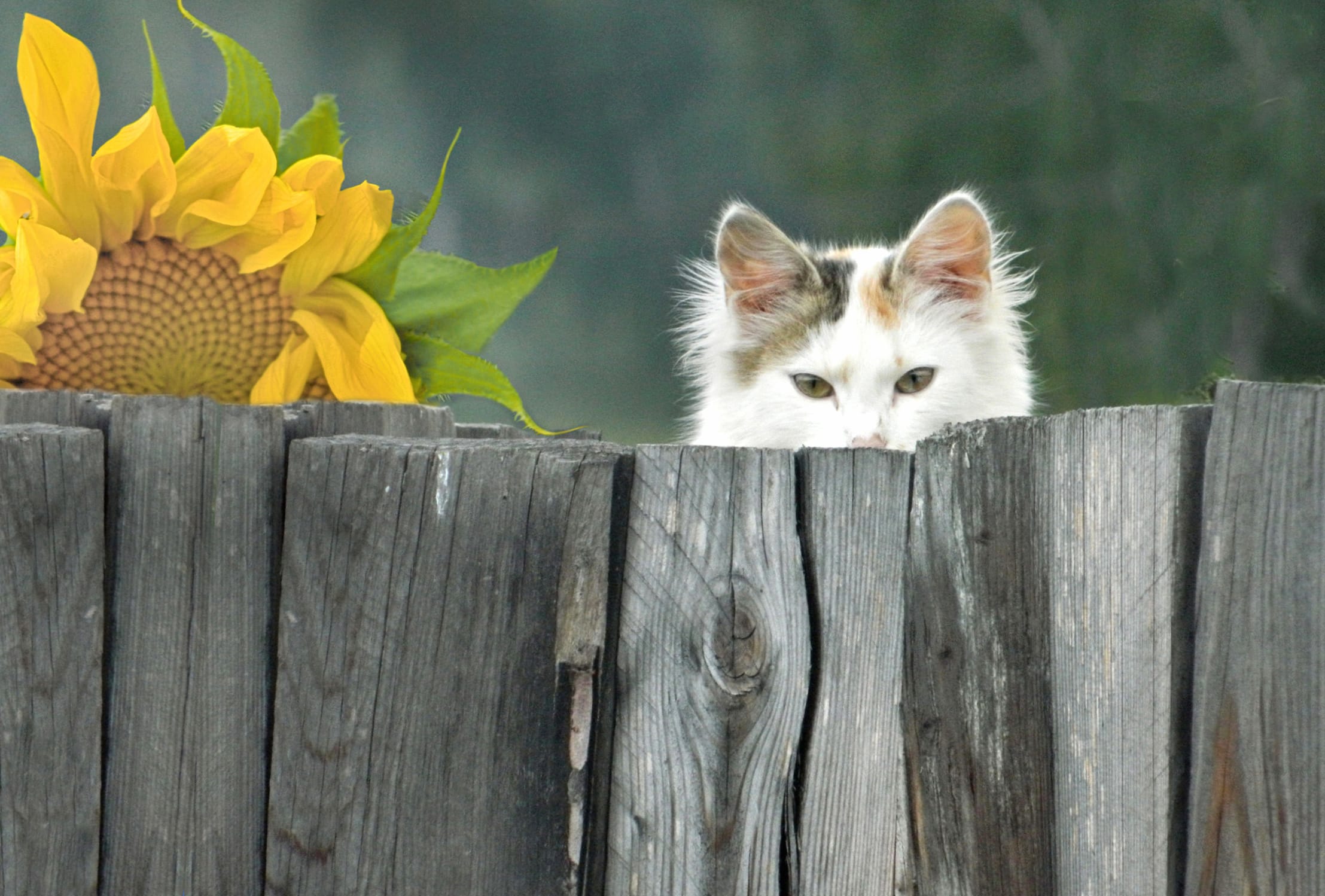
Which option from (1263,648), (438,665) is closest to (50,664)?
(438,665)

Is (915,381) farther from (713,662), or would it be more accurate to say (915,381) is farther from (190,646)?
(190,646)

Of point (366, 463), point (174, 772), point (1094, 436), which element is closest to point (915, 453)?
point (1094, 436)

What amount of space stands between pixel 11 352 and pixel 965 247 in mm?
1155

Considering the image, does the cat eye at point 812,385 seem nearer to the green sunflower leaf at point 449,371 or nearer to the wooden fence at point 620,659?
the green sunflower leaf at point 449,371

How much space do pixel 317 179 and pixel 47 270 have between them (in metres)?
0.26

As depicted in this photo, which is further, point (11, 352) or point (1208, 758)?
point (11, 352)

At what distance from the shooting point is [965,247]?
5.11 ft

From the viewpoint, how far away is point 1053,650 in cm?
79

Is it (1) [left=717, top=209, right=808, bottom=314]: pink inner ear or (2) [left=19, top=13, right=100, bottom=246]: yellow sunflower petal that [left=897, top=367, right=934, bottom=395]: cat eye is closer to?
(1) [left=717, top=209, right=808, bottom=314]: pink inner ear

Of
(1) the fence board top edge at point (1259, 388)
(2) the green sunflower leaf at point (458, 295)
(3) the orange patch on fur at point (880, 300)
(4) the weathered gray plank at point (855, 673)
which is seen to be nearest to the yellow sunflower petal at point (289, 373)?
(2) the green sunflower leaf at point (458, 295)

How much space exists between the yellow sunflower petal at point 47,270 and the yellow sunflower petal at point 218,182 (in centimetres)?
9

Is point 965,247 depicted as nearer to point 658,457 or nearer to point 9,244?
point 658,457

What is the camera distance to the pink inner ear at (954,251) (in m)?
1.52

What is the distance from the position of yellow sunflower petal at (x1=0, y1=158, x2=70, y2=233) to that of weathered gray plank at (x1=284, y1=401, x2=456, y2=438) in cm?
30
